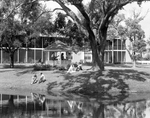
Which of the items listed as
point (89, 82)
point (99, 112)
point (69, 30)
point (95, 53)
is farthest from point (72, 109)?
point (69, 30)

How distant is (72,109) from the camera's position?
14.2 meters

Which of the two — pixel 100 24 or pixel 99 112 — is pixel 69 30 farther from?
pixel 99 112

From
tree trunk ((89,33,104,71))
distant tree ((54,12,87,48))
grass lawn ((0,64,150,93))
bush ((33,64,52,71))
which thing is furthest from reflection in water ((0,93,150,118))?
distant tree ((54,12,87,48))

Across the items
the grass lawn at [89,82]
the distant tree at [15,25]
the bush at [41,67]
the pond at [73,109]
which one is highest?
the distant tree at [15,25]

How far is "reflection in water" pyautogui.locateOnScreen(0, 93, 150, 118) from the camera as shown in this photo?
12.8 m

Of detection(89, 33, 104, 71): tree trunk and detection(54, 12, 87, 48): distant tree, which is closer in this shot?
detection(89, 33, 104, 71): tree trunk

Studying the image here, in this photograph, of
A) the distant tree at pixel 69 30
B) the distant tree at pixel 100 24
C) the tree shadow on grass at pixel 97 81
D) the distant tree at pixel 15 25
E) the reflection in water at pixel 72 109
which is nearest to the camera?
the reflection in water at pixel 72 109

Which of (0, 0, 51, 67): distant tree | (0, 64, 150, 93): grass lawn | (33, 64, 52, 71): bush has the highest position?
(0, 0, 51, 67): distant tree

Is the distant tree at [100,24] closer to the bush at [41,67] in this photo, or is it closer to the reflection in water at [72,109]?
the bush at [41,67]

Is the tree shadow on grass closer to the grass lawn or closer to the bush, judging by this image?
the grass lawn

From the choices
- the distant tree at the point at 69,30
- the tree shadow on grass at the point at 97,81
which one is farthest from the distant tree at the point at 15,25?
the tree shadow on grass at the point at 97,81

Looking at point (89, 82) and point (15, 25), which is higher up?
point (15, 25)

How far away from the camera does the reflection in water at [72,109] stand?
12789mm

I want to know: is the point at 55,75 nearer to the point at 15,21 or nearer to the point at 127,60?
the point at 15,21
